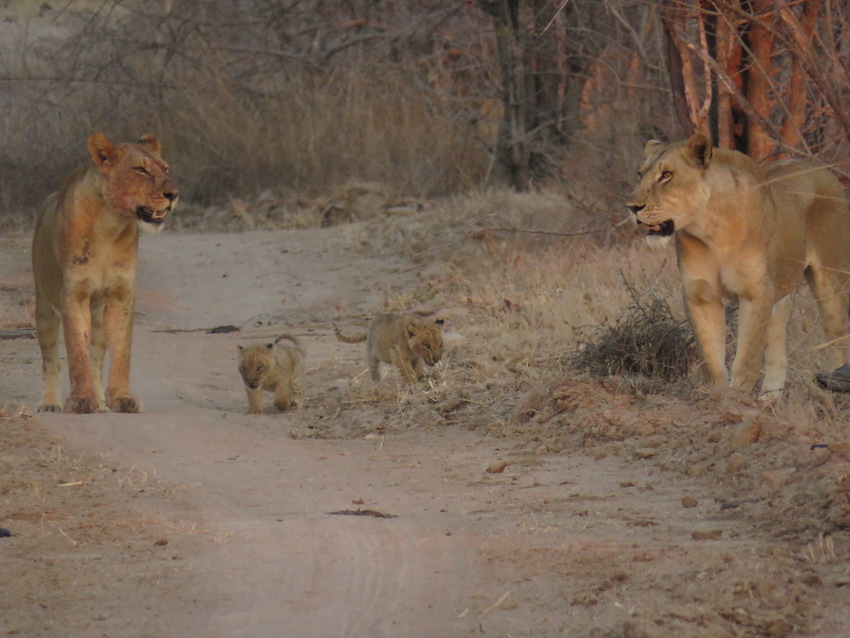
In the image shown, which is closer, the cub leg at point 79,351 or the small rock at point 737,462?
the small rock at point 737,462

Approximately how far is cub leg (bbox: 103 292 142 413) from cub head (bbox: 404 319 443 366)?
1.98 metres

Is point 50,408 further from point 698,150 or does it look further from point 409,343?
point 698,150

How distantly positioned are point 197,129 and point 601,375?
514 inches

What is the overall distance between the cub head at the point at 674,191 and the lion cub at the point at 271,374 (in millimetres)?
3024

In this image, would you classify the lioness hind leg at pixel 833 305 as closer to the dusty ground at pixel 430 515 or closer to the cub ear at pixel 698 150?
the dusty ground at pixel 430 515

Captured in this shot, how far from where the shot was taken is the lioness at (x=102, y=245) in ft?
25.4

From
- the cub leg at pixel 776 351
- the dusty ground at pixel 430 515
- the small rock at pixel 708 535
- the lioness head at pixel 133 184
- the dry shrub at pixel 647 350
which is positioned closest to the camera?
the dusty ground at pixel 430 515

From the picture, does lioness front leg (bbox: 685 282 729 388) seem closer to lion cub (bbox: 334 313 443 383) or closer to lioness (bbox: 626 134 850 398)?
lioness (bbox: 626 134 850 398)

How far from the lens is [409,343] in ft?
30.1

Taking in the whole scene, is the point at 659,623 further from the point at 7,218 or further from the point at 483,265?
the point at 7,218

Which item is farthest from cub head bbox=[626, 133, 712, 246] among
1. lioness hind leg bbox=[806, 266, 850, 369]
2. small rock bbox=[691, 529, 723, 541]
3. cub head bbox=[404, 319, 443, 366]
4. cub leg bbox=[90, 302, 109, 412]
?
cub leg bbox=[90, 302, 109, 412]

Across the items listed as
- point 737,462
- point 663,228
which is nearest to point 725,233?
point 663,228

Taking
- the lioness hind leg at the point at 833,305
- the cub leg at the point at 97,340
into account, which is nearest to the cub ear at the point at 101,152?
the cub leg at the point at 97,340

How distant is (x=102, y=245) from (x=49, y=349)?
94cm
